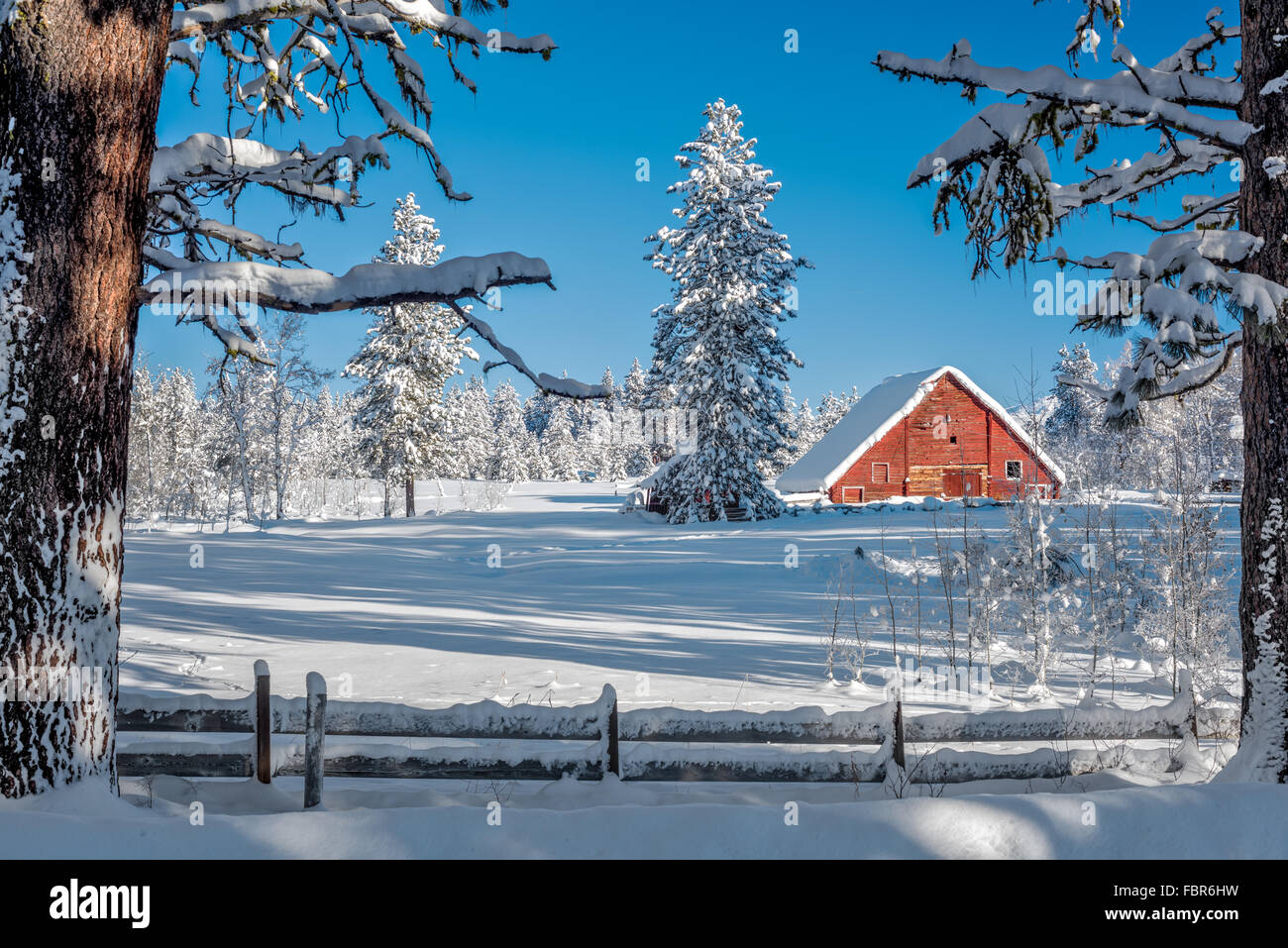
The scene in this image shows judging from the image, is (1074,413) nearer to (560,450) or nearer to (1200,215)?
(560,450)

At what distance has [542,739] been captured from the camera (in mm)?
4695

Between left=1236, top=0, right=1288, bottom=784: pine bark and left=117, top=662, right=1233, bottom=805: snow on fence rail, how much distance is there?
37.7 inches

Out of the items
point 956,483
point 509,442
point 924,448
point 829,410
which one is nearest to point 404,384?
point 924,448

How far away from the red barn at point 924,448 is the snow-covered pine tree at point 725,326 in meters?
5.79

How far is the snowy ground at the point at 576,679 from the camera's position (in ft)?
10.9

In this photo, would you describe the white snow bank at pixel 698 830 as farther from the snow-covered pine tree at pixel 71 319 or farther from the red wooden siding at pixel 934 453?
the red wooden siding at pixel 934 453

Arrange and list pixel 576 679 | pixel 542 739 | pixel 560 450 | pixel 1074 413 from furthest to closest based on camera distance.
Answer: pixel 560 450 → pixel 1074 413 → pixel 576 679 → pixel 542 739

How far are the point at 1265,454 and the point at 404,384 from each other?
37.8 metres

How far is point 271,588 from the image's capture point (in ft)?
53.1

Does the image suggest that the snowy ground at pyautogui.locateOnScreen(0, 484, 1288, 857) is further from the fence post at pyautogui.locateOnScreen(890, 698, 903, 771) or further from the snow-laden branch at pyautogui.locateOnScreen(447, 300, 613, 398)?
the snow-laden branch at pyautogui.locateOnScreen(447, 300, 613, 398)

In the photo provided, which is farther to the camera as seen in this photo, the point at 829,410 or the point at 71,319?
the point at 829,410

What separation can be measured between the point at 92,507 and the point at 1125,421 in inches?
247

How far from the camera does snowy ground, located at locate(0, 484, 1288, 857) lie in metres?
3.33
